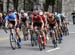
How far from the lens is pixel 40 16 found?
18375 mm

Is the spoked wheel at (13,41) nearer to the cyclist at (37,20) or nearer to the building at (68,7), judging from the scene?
the cyclist at (37,20)

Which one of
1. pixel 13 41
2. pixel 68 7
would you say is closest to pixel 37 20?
pixel 13 41

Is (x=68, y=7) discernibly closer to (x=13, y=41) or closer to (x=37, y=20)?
(x=13, y=41)

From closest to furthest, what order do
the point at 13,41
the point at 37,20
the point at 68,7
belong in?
the point at 37,20, the point at 13,41, the point at 68,7

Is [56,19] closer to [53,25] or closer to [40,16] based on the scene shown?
[53,25]

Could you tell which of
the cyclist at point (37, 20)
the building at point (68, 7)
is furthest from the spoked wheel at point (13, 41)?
the building at point (68, 7)

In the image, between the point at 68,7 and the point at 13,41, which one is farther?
the point at 68,7

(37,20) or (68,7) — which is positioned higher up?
(37,20)

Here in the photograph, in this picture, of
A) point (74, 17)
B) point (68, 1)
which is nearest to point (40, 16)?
point (74, 17)

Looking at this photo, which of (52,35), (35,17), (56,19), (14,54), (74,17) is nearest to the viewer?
(14,54)

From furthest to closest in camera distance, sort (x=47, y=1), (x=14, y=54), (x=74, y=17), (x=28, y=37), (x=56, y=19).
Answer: (x=47, y=1), (x=74, y=17), (x=28, y=37), (x=56, y=19), (x=14, y=54)

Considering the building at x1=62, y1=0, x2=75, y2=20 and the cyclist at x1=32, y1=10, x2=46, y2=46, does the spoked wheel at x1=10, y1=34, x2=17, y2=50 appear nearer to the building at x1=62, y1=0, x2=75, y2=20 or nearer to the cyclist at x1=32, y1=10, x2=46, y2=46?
the cyclist at x1=32, y1=10, x2=46, y2=46

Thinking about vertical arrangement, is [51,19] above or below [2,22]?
above

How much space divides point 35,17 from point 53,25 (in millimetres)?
1590
